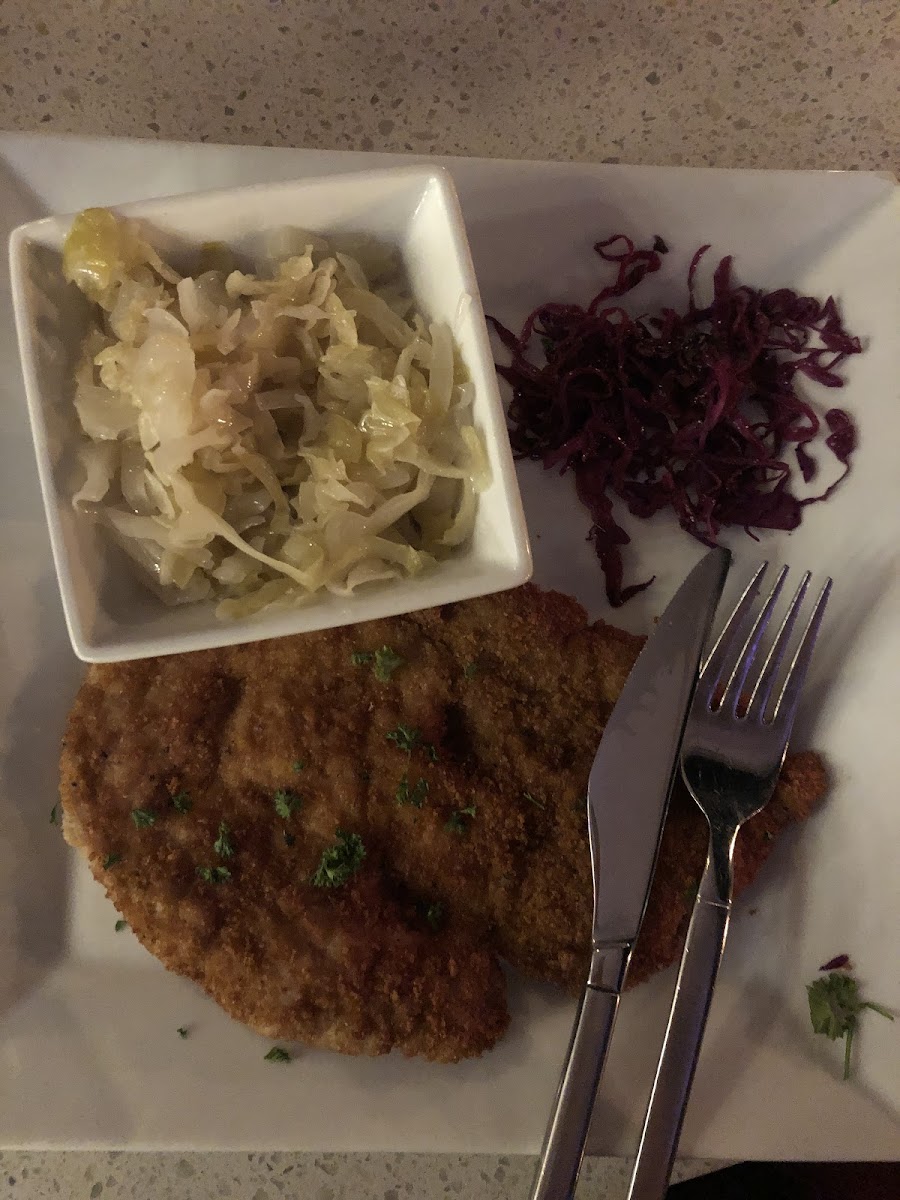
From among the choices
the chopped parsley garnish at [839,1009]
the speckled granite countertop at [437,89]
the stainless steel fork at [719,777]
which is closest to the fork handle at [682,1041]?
the stainless steel fork at [719,777]

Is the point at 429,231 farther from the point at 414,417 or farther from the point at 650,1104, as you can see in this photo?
the point at 650,1104

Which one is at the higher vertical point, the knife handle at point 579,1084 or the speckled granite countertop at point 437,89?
the speckled granite countertop at point 437,89

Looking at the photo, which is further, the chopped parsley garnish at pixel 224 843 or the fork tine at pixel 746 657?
the fork tine at pixel 746 657

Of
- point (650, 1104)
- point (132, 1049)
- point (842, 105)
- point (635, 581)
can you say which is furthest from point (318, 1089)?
point (842, 105)

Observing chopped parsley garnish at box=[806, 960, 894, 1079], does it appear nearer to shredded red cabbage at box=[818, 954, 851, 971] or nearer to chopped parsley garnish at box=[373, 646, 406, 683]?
shredded red cabbage at box=[818, 954, 851, 971]

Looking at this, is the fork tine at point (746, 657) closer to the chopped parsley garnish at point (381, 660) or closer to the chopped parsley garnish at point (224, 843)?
the chopped parsley garnish at point (381, 660)
